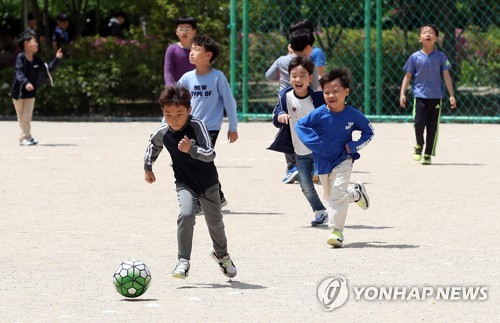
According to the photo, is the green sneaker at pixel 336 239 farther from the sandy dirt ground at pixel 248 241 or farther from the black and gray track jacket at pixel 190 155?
the black and gray track jacket at pixel 190 155

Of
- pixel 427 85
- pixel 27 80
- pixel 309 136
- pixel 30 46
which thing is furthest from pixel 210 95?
pixel 30 46

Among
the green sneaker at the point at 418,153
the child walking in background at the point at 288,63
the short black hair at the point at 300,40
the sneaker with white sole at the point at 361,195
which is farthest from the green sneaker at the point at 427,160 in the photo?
the sneaker with white sole at the point at 361,195

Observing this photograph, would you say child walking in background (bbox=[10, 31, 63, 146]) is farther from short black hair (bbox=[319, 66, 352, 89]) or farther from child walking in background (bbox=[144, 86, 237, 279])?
child walking in background (bbox=[144, 86, 237, 279])

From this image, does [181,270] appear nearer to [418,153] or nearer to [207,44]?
[207,44]

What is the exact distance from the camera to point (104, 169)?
1592 centimetres

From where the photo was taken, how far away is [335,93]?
990 cm

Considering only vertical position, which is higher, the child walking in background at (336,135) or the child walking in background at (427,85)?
the child walking in background at (336,135)

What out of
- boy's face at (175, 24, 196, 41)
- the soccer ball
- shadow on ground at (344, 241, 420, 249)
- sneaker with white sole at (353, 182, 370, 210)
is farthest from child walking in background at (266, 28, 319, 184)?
the soccer ball

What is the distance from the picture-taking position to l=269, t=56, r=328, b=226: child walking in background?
36.1 feet

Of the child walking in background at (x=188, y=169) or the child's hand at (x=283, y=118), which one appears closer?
the child walking in background at (x=188, y=169)

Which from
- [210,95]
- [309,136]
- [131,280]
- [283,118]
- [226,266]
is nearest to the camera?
[131,280]

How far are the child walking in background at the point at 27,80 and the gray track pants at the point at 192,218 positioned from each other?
1163 centimetres

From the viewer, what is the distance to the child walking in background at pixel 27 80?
1984 cm
